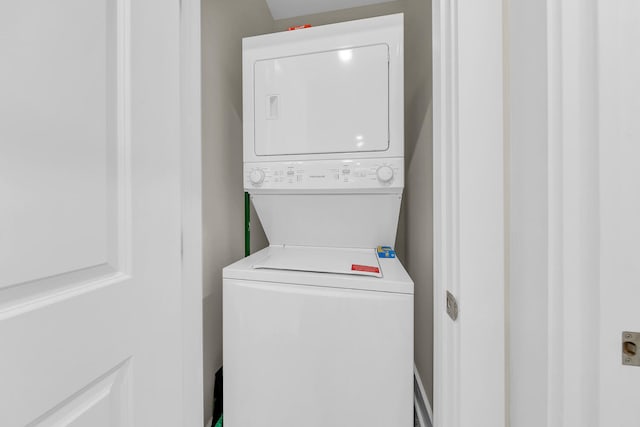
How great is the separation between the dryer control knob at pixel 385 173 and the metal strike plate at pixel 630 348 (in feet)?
3.12

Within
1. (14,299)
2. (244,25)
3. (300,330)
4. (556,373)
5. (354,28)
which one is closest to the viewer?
(14,299)

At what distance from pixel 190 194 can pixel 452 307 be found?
982 mm

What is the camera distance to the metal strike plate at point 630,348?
1.56 ft

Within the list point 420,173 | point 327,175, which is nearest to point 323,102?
point 327,175

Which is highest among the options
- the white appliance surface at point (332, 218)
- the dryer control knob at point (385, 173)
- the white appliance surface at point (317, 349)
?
the dryer control knob at point (385, 173)

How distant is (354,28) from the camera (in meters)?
1.35

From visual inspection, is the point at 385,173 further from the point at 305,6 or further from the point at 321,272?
the point at 305,6

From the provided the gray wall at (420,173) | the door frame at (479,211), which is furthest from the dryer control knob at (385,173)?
the door frame at (479,211)

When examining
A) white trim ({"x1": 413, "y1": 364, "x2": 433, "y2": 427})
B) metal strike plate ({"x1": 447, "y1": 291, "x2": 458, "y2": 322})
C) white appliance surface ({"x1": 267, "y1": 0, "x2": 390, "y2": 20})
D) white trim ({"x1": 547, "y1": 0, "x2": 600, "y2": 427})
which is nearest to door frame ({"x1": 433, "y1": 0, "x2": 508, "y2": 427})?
metal strike plate ({"x1": 447, "y1": 291, "x2": 458, "y2": 322})

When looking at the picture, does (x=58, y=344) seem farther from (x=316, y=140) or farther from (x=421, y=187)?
(x=421, y=187)

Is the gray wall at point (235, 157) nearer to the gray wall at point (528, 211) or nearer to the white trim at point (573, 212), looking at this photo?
the gray wall at point (528, 211)

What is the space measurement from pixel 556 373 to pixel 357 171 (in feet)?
3.42

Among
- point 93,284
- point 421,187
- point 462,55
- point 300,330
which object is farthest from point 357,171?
point 93,284

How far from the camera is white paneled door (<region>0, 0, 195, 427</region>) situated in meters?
0.41
